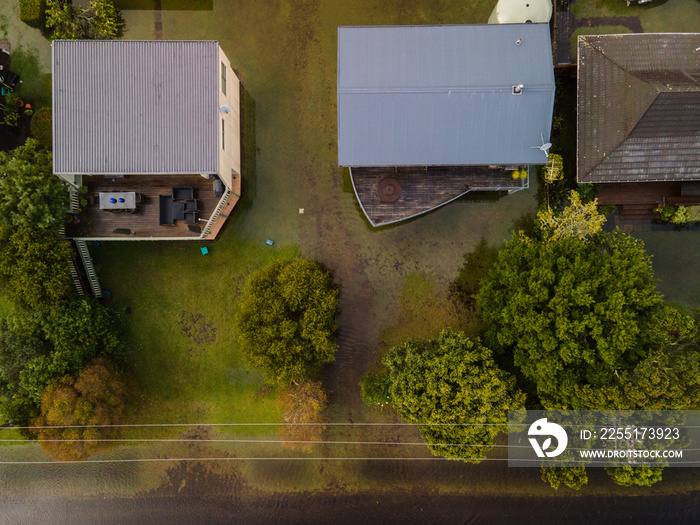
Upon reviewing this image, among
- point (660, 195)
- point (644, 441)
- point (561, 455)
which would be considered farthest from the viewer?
point (660, 195)

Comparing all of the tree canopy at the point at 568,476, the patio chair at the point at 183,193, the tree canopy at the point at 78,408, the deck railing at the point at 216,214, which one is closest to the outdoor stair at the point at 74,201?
the patio chair at the point at 183,193

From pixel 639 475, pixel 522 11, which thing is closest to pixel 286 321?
pixel 639 475

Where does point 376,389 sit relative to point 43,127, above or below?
below

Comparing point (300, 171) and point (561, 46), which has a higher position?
point (561, 46)

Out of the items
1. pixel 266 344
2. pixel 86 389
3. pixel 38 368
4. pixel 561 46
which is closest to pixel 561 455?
pixel 266 344

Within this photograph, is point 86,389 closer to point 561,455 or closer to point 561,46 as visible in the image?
point 561,455

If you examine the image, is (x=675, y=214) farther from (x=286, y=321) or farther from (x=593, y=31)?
(x=286, y=321)

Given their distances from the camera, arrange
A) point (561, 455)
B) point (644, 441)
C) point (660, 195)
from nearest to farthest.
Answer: point (644, 441), point (561, 455), point (660, 195)
